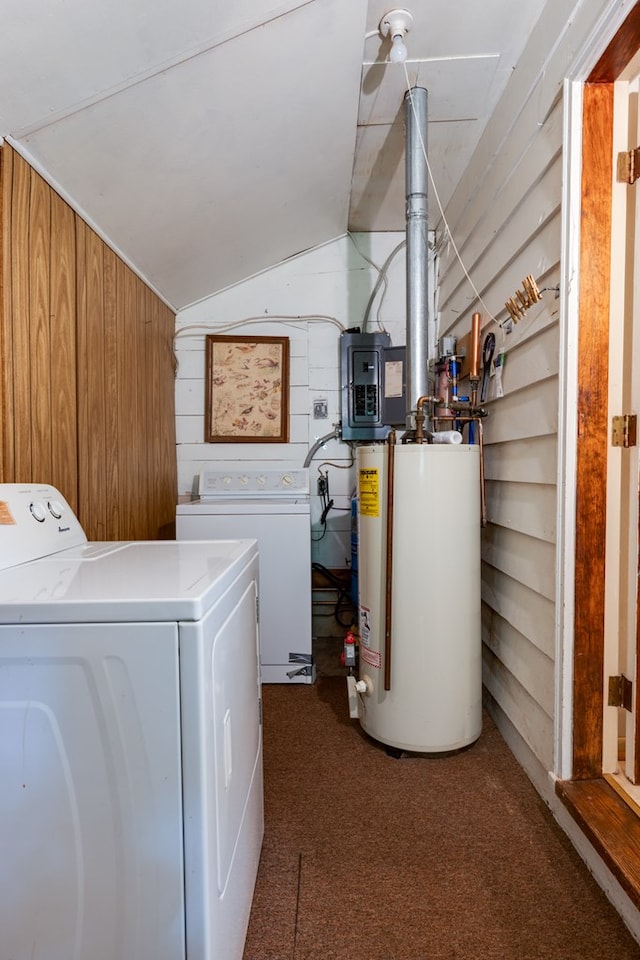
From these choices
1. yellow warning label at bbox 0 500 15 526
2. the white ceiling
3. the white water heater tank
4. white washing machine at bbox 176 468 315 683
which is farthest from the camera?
white washing machine at bbox 176 468 315 683

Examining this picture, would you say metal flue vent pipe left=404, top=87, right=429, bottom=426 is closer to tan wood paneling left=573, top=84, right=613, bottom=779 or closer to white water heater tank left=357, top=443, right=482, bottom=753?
white water heater tank left=357, top=443, right=482, bottom=753

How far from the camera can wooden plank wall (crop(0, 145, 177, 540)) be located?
1.36 m

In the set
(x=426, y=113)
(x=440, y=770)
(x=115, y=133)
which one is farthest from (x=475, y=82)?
(x=440, y=770)

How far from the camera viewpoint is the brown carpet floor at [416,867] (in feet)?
3.59

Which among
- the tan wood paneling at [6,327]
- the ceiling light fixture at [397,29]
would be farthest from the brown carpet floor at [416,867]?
the ceiling light fixture at [397,29]

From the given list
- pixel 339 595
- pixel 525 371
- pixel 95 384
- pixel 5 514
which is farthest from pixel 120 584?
pixel 339 595

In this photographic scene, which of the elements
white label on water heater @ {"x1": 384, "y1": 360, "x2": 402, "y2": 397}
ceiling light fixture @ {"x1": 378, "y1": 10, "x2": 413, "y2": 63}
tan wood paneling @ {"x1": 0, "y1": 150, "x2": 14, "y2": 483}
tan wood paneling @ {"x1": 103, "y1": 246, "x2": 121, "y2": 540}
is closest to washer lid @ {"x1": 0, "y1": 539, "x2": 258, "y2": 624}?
tan wood paneling @ {"x1": 0, "y1": 150, "x2": 14, "y2": 483}

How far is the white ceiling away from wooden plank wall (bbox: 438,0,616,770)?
20cm

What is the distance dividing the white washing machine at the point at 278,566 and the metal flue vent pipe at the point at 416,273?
784 millimetres

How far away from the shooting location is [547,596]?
153 centimetres

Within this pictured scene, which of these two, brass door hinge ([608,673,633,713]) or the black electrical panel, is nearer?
brass door hinge ([608,673,633,713])

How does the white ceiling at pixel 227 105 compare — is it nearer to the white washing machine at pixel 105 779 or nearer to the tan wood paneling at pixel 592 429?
the tan wood paneling at pixel 592 429

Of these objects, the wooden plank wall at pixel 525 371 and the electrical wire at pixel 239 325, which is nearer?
the wooden plank wall at pixel 525 371

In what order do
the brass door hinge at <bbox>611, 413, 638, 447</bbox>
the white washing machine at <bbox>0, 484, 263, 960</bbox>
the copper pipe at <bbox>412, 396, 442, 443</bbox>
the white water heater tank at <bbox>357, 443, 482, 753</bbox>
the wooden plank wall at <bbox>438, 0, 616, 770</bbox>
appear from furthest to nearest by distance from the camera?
the copper pipe at <bbox>412, 396, 442, 443</bbox>, the white water heater tank at <bbox>357, 443, 482, 753</bbox>, the wooden plank wall at <bbox>438, 0, 616, 770</bbox>, the brass door hinge at <bbox>611, 413, 638, 447</bbox>, the white washing machine at <bbox>0, 484, 263, 960</bbox>
